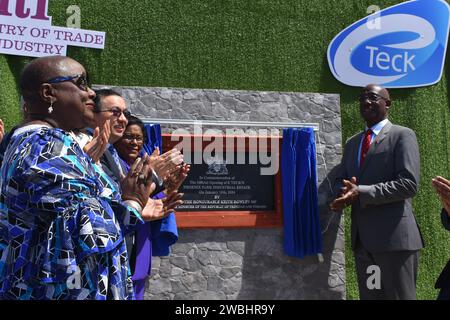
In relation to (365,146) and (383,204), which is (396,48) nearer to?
(365,146)

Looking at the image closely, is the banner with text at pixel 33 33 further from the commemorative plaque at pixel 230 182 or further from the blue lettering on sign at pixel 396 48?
the blue lettering on sign at pixel 396 48

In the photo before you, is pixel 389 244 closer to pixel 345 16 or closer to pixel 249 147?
→ pixel 249 147

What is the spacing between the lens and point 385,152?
4.51m

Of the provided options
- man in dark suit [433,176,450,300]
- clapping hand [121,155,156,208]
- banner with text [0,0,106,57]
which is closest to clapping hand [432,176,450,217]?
man in dark suit [433,176,450,300]

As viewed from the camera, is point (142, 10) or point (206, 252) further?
point (142, 10)

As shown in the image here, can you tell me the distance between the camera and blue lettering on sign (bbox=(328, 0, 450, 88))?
6.06m

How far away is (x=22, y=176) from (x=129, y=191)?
42 centimetres

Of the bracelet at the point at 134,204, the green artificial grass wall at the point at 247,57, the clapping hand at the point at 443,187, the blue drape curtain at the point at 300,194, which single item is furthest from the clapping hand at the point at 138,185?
the green artificial grass wall at the point at 247,57

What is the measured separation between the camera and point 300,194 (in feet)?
17.9

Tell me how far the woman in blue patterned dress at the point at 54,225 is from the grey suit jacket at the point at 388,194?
2864 millimetres

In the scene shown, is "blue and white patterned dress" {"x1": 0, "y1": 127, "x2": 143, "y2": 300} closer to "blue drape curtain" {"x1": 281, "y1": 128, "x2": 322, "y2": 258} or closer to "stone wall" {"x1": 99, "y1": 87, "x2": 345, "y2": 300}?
"stone wall" {"x1": 99, "y1": 87, "x2": 345, "y2": 300}

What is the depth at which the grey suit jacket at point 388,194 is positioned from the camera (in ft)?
14.1
